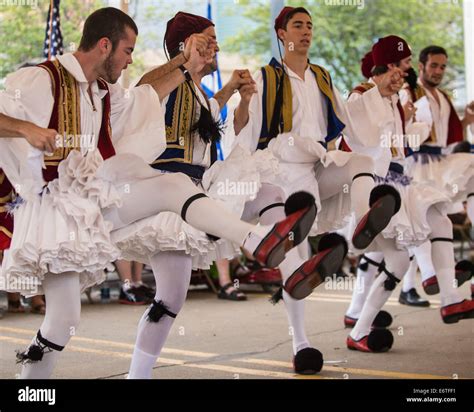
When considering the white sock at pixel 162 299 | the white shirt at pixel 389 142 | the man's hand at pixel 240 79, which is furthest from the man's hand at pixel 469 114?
the white sock at pixel 162 299

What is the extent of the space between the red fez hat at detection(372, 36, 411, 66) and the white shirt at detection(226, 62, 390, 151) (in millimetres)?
335

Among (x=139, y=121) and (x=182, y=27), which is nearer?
(x=139, y=121)

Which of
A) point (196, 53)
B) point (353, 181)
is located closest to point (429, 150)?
point (353, 181)

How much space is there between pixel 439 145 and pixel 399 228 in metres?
0.90

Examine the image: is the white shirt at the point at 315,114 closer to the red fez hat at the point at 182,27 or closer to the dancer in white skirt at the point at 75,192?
the red fez hat at the point at 182,27

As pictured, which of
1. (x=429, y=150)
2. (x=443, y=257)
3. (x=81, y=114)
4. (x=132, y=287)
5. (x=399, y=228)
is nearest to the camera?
(x=81, y=114)

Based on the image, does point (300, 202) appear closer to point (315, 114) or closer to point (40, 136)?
point (40, 136)

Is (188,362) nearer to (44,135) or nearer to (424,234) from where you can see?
(424,234)

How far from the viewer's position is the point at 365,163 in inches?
141

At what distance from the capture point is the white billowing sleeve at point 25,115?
2.71 m

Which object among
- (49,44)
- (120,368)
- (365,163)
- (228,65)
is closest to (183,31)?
(365,163)

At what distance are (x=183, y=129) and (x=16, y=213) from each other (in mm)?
754

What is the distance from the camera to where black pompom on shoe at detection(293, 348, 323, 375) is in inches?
148

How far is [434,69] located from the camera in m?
4.98
